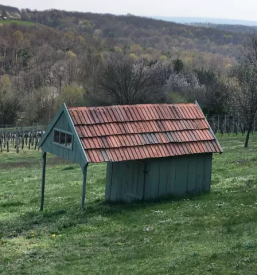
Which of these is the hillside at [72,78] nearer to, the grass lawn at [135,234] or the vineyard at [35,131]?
the vineyard at [35,131]

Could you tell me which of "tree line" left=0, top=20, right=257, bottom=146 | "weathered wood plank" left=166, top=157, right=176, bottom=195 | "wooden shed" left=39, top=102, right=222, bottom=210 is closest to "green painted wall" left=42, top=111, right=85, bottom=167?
"wooden shed" left=39, top=102, right=222, bottom=210

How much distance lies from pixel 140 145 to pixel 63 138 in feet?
8.69

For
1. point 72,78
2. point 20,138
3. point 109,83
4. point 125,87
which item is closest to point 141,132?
point 20,138

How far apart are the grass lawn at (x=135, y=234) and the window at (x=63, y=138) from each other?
231 cm

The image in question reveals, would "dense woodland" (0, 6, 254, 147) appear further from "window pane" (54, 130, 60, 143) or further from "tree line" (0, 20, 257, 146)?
"window pane" (54, 130, 60, 143)

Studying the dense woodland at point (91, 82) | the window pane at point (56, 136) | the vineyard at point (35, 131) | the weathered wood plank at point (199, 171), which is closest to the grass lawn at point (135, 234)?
the weathered wood plank at point (199, 171)

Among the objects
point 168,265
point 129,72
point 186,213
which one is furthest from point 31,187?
point 129,72

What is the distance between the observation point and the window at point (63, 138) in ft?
55.4

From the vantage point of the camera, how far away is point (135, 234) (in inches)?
547

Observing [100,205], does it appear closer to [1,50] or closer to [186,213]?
[186,213]

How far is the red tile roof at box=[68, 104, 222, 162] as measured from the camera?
16.8 metres

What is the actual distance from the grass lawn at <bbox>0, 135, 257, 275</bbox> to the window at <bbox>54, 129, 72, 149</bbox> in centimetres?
231

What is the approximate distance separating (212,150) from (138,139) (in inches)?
114

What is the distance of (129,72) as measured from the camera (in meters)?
70.2
